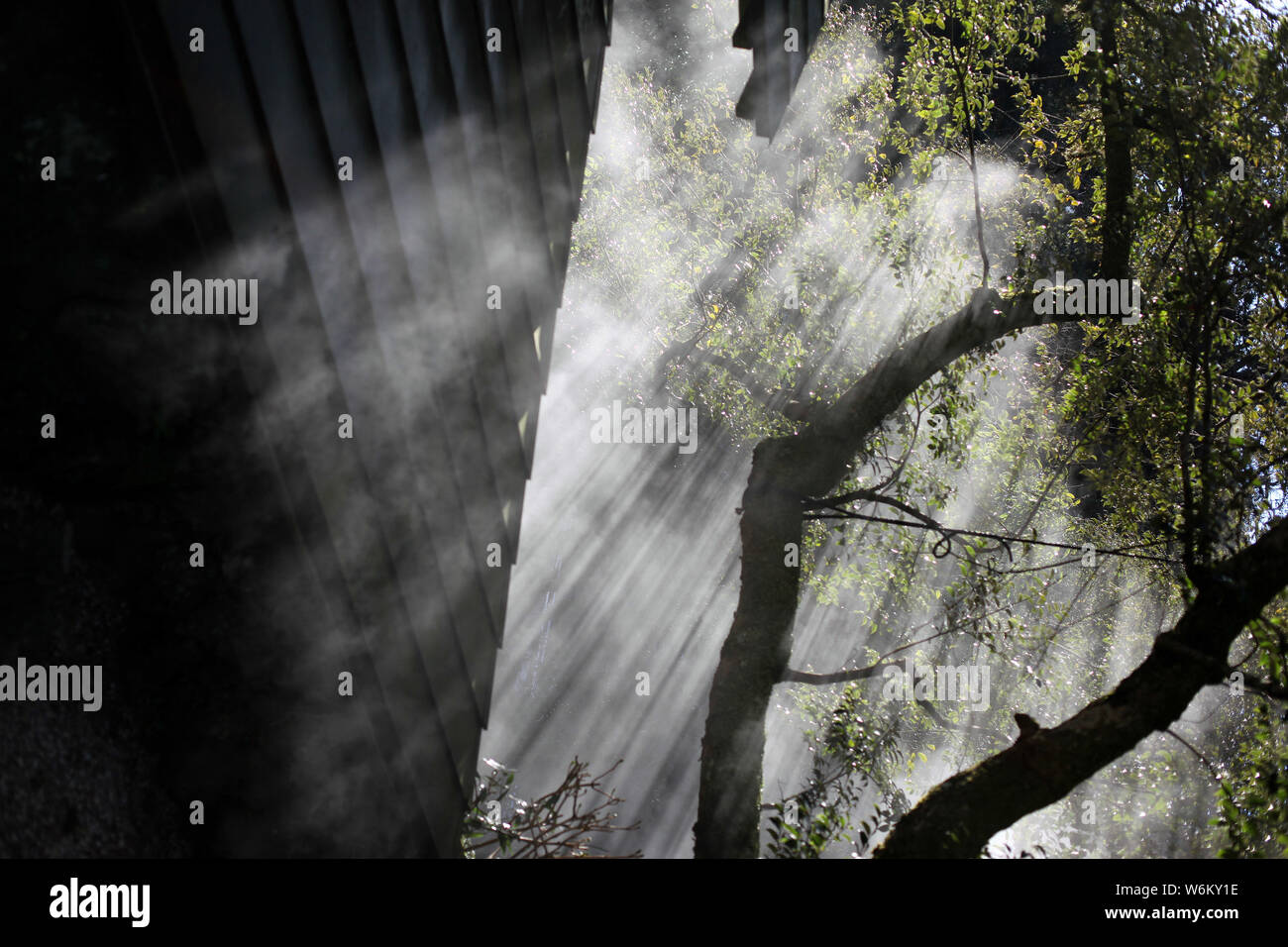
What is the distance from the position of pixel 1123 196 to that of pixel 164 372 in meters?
7.02

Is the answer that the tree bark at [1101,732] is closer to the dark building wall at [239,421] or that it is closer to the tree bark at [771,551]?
the tree bark at [771,551]

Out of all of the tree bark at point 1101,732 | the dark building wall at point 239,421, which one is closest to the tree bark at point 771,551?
the tree bark at point 1101,732

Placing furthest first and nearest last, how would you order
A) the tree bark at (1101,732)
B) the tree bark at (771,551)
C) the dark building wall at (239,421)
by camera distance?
the tree bark at (771,551), the tree bark at (1101,732), the dark building wall at (239,421)

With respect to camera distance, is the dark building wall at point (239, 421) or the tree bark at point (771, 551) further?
the tree bark at point (771, 551)

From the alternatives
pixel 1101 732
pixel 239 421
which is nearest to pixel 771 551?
pixel 1101 732

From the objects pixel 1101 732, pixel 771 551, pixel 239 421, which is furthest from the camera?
pixel 771 551

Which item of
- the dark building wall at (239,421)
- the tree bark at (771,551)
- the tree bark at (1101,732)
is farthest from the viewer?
the tree bark at (771,551)

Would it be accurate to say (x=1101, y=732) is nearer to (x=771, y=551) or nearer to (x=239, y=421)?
(x=771, y=551)

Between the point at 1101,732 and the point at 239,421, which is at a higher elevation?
the point at 239,421

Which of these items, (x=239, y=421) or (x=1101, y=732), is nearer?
(x=239, y=421)

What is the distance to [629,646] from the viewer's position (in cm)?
2923

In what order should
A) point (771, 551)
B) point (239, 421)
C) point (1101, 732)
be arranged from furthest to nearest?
1. point (771, 551)
2. point (1101, 732)
3. point (239, 421)
